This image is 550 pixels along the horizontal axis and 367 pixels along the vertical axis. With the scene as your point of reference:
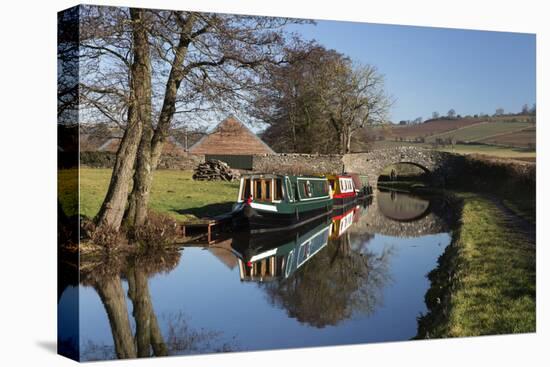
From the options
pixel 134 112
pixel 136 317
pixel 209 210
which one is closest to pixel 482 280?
pixel 209 210

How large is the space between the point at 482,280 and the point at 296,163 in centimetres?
287

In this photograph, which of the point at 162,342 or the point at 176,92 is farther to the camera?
the point at 176,92

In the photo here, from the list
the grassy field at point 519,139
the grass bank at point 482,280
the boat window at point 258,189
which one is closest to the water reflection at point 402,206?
the grass bank at point 482,280

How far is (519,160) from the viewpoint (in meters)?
11.2

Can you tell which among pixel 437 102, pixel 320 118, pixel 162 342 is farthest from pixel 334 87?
pixel 162 342

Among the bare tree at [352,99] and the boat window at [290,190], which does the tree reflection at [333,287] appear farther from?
the bare tree at [352,99]

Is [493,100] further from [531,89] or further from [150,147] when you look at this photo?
[150,147]

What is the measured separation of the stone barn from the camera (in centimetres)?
957

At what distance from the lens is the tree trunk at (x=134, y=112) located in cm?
892

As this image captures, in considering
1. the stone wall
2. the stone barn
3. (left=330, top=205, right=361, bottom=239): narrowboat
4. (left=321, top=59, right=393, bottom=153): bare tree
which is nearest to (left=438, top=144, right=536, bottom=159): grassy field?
(left=321, top=59, right=393, bottom=153): bare tree

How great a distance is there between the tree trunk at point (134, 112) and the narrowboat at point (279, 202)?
1493mm

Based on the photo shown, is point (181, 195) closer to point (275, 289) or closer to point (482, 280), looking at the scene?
point (275, 289)

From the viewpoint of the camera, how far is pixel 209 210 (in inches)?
381

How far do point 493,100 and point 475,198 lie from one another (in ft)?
4.57
